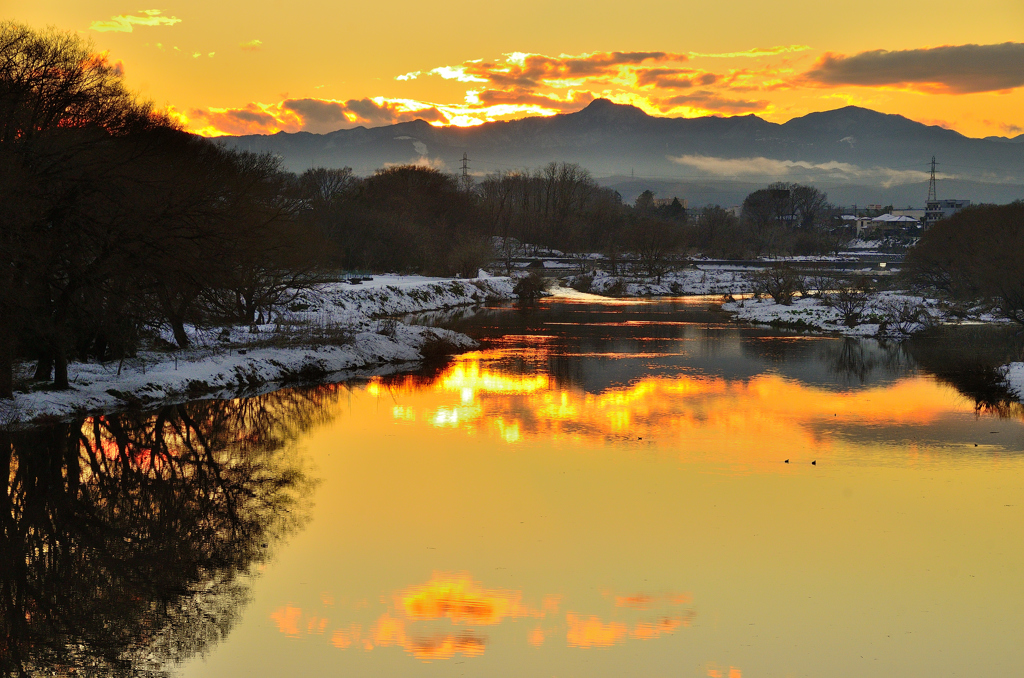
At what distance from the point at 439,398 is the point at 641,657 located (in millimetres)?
19420

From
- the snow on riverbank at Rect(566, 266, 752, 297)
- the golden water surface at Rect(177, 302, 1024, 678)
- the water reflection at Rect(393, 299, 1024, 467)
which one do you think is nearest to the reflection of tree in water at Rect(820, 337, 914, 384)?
the water reflection at Rect(393, 299, 1024, 467)

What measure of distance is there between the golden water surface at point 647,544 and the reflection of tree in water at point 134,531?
68cm

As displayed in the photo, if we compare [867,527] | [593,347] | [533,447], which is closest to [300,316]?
[593,347]

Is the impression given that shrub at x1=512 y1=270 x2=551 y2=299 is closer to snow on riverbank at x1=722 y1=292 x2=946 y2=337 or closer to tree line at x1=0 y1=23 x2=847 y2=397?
snow on riverbank at x1=722 y1=292 x2=946 y2=337

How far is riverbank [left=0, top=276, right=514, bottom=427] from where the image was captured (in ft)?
82.8

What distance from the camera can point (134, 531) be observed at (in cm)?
1560

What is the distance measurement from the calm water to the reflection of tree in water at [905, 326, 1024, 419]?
39.0 inches

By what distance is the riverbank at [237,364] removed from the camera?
2525 centimetres

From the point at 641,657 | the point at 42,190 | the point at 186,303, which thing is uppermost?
the point at 42,190

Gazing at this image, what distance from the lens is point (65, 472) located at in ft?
62.9

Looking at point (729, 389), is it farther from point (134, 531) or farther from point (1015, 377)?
point (134, 531)

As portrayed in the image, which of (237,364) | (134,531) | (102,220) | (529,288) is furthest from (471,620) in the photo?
(529,288)

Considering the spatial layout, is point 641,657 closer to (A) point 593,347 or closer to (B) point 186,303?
(B) point 186,303

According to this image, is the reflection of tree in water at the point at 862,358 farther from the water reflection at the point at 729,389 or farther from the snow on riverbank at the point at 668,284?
the snow on riverbank at the point at 668,284
